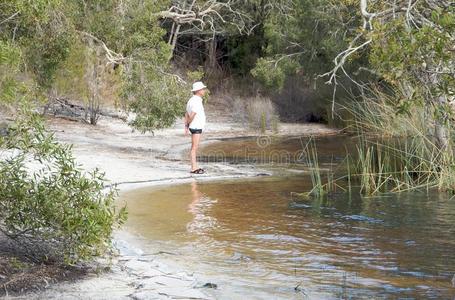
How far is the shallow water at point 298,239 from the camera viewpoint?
7.59 m

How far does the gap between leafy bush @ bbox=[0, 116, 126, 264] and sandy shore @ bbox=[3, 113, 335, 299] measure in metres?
0.36

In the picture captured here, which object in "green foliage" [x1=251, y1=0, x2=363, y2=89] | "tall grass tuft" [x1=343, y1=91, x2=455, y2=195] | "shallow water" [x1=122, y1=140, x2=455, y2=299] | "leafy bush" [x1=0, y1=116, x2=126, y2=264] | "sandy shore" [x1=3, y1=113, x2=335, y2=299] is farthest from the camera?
"green foliage" [x1=251, y1=0, x2=363, y2=89]

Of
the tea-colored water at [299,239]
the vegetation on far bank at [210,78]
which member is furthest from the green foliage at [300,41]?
the tea-colored water at [299,239]

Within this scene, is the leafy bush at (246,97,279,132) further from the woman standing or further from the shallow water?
the shallow water

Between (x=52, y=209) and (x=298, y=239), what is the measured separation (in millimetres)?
3692

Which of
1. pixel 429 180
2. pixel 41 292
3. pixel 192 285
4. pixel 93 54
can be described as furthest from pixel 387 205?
pixel 93 54

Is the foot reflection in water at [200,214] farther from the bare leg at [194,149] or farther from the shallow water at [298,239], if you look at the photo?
the bare leg at [194,149]

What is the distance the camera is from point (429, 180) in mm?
14016

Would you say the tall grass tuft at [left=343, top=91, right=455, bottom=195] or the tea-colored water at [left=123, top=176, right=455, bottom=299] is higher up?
the tall grass tuft at [left=343, top=91, right=455, bottom=195]

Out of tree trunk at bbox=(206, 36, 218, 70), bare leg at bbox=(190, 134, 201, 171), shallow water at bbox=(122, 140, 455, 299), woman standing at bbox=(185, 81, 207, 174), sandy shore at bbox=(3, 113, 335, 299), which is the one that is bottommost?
shallow water at bbox=(122, 140, 455, 299)

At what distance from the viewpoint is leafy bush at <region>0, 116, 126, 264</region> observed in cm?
686

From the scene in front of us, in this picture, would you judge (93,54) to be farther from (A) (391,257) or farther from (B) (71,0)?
(A) (391,257)

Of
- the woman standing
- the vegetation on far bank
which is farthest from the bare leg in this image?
the vegetation on far bank

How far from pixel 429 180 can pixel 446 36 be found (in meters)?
8.02
